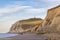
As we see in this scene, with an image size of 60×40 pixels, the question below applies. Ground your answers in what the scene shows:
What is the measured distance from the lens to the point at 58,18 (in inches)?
2203

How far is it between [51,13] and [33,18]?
103325 mm

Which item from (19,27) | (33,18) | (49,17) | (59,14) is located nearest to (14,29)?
(19,27)

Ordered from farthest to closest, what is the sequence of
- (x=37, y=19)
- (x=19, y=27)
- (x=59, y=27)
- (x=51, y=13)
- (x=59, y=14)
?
(x=37, y=19) → (x=19, y=27) → (x=51, y=13) → (x=59, y=14) → (x=59, y=27)

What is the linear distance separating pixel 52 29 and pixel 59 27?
11.2ft

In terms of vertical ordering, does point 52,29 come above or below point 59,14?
below

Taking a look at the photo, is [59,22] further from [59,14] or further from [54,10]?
[54,10]

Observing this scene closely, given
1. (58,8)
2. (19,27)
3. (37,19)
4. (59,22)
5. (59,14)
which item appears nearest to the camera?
(59,22)

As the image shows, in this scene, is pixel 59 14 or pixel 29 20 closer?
pixel 59 14

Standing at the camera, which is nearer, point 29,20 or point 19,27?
point 19,27

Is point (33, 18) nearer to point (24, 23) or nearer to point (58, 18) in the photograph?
point (24, 23)

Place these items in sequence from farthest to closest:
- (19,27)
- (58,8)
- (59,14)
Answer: (19,27)
(58,8)
(59,14)

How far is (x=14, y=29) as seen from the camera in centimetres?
16575

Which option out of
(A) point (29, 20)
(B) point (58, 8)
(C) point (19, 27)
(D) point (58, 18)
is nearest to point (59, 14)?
(D) point (58, 18)

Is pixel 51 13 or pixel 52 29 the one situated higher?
pixel 51 13
